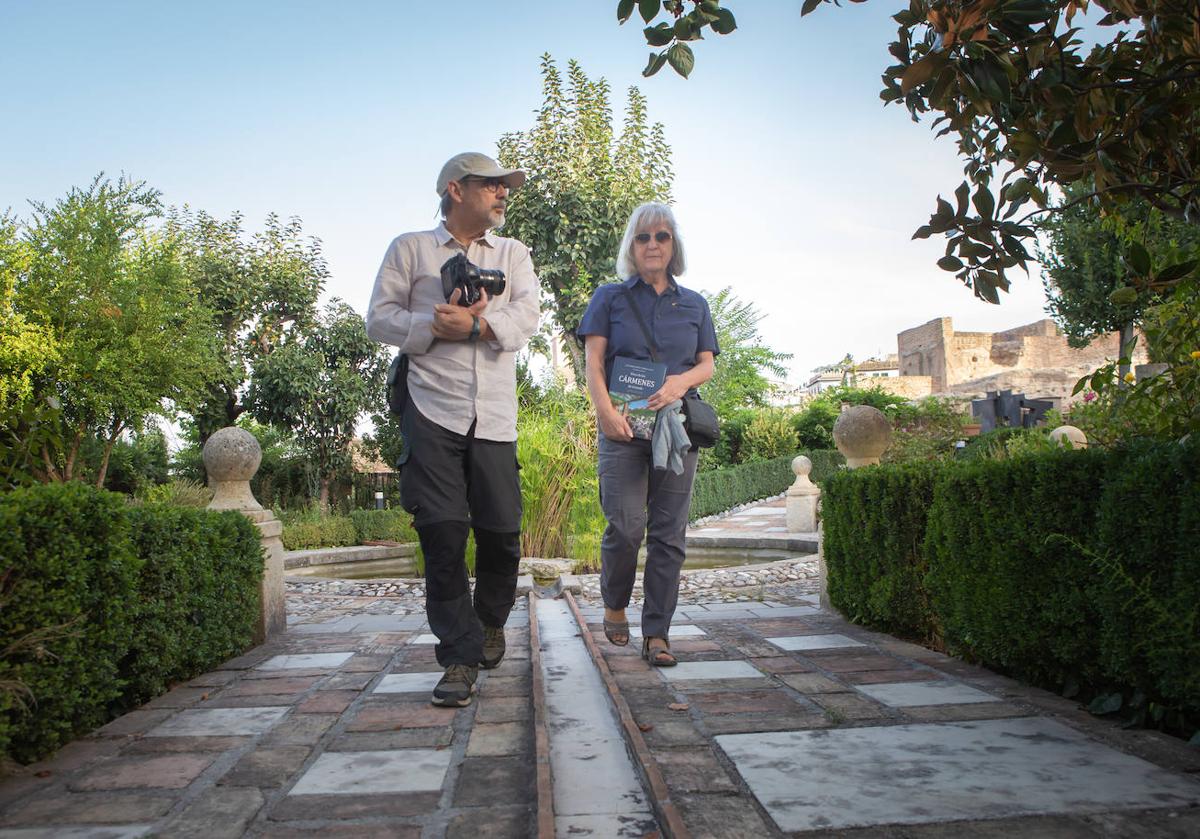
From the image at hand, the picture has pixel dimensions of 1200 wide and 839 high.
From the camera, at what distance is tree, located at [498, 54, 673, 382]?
17.6 m

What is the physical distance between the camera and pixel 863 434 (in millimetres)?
4820

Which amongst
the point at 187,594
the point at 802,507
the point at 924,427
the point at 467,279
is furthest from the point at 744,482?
the point at 467,279

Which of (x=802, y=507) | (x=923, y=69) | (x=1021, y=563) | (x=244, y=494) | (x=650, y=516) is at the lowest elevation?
(x=802, y=507)

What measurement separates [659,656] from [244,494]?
2523 mm

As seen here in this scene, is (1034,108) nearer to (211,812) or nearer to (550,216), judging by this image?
(211,812)

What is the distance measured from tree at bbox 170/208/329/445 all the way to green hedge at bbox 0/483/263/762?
1875cm

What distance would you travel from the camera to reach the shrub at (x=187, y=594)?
2.90m

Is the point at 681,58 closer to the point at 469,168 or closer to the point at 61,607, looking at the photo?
the point at 469,168

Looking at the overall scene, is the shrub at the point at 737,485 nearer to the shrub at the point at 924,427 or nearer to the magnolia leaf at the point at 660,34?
the shrub at the point at 924,427

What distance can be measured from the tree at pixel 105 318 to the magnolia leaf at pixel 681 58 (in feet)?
55.8

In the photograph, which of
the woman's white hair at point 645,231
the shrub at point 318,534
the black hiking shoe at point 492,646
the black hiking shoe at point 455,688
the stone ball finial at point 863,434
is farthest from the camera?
the shrub at point 318,534

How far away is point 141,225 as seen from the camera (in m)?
18.8

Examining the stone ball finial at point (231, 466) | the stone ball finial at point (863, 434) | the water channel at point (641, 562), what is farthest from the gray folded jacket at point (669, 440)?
the water channel at point (641, 562)

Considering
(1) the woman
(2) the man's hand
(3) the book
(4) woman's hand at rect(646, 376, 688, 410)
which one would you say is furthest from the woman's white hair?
(2) the man's hand
